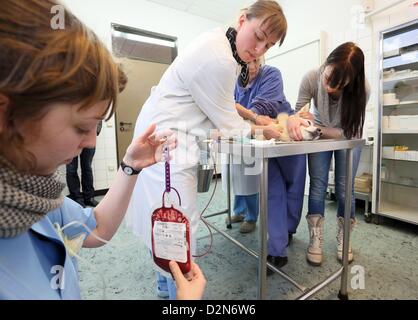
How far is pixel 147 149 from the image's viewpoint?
514 millimetres

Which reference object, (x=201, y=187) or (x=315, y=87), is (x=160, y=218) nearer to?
(x=201, y=187)

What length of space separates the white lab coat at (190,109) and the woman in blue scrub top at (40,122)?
16.2 inches

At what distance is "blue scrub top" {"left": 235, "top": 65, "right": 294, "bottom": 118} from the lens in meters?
1.17

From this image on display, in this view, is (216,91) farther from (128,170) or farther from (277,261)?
(277,261)

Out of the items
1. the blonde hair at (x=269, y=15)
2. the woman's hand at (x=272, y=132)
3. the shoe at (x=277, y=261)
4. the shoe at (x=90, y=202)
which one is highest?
the blonde hair at (x=269, y=15)

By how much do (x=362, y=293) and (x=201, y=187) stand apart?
0.81m

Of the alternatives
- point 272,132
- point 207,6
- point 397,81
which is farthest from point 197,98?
point 207,6

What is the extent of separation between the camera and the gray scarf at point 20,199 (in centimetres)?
27

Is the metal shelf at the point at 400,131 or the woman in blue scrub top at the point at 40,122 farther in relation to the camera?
the metal shelf at the point at 400,131

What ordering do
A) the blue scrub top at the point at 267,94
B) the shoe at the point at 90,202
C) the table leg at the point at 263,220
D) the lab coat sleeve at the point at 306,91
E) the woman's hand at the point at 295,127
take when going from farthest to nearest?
1. the shoe at the point at 90,202
2. the lab coat sleeve at the point at 306,91
3. the blue scrub top at the point at 267,94
4. the woman's hand at the point at 295,127
5. the table leg at the point at 263,220

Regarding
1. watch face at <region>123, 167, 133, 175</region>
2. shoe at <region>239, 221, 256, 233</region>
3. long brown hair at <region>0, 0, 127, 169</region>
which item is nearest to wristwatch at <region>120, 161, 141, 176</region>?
watch face at <region>123, 167, 133, 175</region>

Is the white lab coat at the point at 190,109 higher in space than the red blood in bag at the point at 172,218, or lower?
higher

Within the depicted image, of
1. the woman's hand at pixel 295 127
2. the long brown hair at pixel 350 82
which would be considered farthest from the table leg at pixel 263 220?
the long brown hair at pixel 350 82

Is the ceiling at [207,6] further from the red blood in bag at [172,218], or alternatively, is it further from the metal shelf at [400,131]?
the red blood in bag at [172,218]
